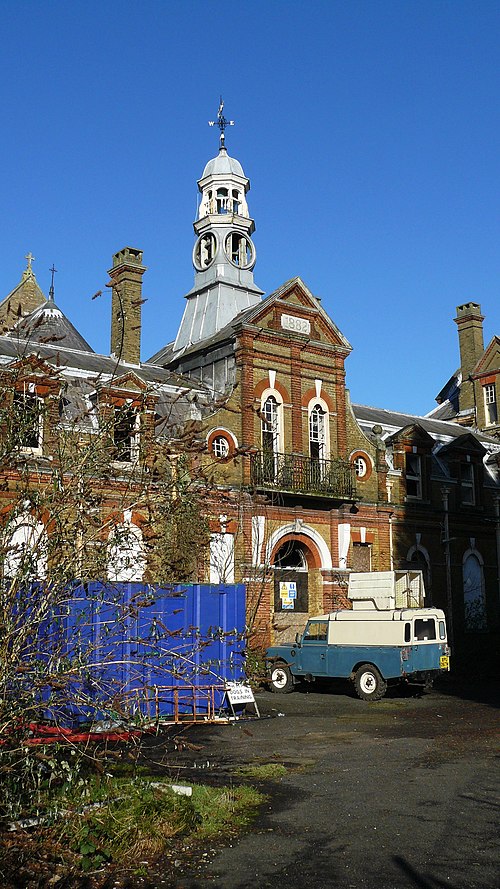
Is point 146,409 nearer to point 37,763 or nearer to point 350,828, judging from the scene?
point 37,763

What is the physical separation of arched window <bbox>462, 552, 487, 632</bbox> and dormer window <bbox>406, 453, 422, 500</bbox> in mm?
3452

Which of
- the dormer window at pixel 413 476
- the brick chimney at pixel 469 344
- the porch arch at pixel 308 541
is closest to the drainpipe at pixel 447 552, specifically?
the dormer window at pixel 413 476

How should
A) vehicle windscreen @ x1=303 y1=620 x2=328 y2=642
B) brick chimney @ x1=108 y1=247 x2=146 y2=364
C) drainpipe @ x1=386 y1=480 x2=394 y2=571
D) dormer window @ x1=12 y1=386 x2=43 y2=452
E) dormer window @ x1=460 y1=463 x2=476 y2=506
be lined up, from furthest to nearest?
dormer window @ x1=460 y1=463 x2=476 y2=506 → drainpipe @ x1=386 y1=480 x2=394 y2=571 → brick chimney @ x1=108 y1=247 x2=146 y2=364 → vehicle windscreen @ x1=303 y1=620 x2=328 y2=642 → dormer window @ x1=12 y1=386 x2=43 y2=452

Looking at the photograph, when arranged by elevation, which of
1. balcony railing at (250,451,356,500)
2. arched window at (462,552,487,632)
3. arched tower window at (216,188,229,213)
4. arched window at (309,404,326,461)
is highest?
arched tower window at (216,188,229,213)

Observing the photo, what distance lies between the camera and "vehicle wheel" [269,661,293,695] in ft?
71.2

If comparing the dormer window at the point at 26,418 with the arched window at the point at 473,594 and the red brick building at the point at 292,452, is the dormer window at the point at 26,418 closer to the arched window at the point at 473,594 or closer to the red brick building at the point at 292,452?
the red brick building at the point at 292,452

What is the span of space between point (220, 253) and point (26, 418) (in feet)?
78.5

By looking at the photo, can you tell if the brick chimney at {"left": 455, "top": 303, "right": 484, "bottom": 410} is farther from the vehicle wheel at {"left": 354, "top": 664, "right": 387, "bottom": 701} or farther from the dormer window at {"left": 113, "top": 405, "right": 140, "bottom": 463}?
the dormer window at {"left": 113, "top": 405, "right": 140, "bottom": 463}

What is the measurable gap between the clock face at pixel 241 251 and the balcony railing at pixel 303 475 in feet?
27.7

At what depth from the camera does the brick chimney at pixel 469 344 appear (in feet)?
130

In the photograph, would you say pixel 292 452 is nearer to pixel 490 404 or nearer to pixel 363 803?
pixel 490 404

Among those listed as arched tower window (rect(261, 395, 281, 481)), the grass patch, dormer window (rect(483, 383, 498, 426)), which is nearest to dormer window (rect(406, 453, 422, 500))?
arched tower window (rect(261, 395, 281, 481))

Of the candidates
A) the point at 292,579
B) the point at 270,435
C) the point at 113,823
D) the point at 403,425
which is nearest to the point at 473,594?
the point at 403,425

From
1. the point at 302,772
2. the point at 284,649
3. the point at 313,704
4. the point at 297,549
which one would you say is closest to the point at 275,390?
the point at 297,549
